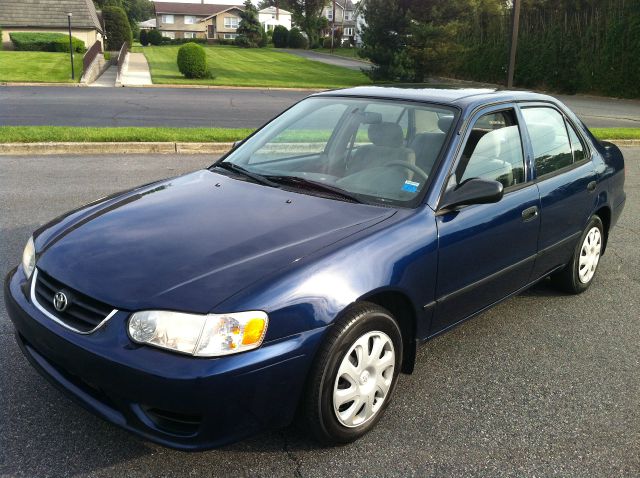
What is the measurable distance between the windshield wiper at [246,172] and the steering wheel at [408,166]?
0.65 meters

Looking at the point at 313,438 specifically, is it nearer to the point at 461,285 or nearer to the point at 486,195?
the point at 461,285

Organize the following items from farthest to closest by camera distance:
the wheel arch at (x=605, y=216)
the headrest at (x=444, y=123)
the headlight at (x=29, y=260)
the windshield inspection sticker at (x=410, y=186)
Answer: the wheel arch at (x=605, y=216)
the headrest at (x=444, y=123)
the windshield inspection sticker at (x=410, y=186)
the headlight at (x=29, y=260)

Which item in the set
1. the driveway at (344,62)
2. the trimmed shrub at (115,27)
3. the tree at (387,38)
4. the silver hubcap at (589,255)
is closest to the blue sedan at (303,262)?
the silver hubcap at (589,255)

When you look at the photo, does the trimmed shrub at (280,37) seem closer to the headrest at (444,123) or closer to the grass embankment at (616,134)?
the grass embankment at (616,134)

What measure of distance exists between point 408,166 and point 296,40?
71536 mm

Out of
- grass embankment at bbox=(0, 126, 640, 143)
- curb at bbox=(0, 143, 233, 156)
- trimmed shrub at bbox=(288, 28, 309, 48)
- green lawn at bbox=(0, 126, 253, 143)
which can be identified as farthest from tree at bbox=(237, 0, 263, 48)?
curb at bbox=(0, 143, 233, 156)

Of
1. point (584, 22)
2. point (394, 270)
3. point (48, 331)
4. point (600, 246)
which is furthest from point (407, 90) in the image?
point (584, 22)

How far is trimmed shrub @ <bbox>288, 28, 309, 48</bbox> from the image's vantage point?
70.9m

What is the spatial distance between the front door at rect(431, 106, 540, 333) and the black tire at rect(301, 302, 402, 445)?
0.59 meters

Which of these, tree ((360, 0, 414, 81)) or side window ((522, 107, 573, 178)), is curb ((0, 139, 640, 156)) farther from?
tree ((360, 0, 414, 81))

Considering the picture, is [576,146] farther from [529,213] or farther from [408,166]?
[408,166]

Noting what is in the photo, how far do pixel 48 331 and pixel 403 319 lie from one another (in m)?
1.62

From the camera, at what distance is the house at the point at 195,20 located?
92.0 meters

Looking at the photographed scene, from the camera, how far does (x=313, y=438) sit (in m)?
2.68
